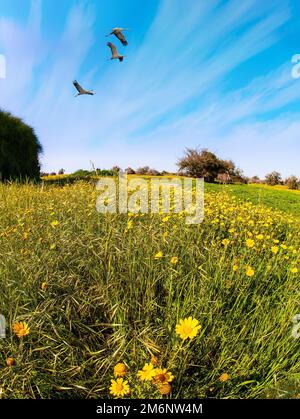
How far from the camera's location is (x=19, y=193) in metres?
7.11

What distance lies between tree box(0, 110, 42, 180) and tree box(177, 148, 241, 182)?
824 cm

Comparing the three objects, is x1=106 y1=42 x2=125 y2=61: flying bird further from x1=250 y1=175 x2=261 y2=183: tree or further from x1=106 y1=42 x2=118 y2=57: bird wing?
x1=250 y1=175 x2=261 y2=183: tree

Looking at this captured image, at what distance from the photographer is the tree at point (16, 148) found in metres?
13.3

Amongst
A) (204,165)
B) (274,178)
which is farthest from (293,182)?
(204,165)

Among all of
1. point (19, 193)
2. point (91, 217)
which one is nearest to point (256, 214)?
point (91, 217)

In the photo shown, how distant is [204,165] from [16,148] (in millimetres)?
9824

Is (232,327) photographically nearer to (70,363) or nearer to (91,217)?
(70,363)

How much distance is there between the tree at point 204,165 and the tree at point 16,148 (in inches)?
324

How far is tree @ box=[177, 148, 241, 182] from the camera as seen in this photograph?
18.3 meters

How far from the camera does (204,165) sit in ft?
60.4

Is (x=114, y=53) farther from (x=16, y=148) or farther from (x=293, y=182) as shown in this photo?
(x=293, y=182)

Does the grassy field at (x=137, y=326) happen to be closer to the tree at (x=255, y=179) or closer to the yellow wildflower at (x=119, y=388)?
the yellow wildflower at (x=119, y=388)
